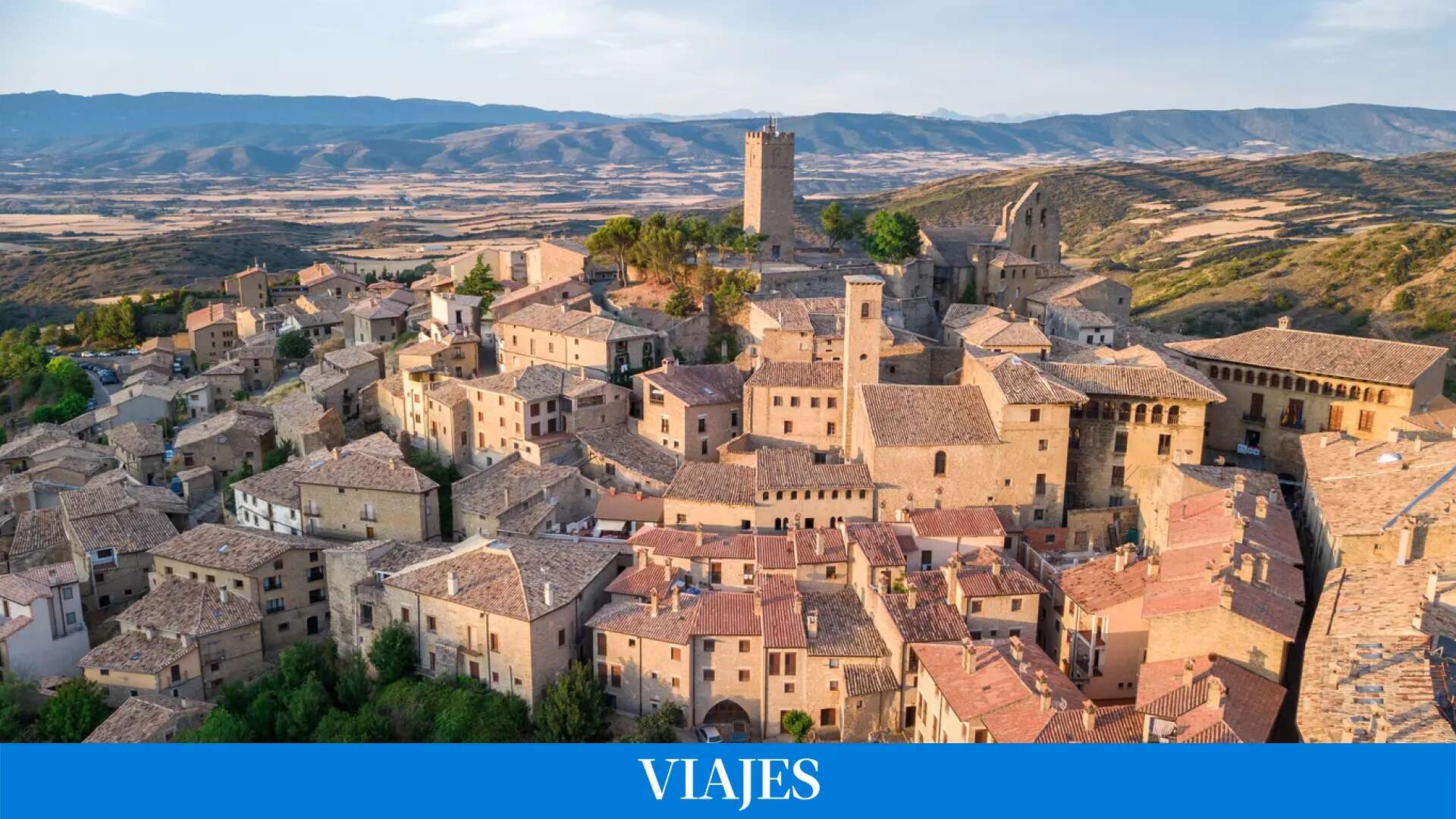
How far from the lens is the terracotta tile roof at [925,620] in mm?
27562

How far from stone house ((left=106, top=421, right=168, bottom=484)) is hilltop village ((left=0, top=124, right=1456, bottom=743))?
0.21 meters

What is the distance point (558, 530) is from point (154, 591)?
12872mm

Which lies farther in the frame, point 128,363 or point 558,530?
point 128,363

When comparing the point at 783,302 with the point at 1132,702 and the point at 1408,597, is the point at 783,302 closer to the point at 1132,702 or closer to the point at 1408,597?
the point at 1132,702

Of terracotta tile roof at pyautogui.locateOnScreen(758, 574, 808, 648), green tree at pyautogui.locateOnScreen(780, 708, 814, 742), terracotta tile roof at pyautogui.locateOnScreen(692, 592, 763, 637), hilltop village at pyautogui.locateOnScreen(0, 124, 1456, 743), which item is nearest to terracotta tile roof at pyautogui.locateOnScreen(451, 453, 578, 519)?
hilltop village at pyautogui.locateOnScreen(0, 124, 1456, 743)

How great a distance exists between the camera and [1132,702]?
27172 millimetres

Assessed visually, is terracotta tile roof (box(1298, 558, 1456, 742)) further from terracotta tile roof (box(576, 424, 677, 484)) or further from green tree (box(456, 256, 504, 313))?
green tree (box(456, 256, 504, 313))

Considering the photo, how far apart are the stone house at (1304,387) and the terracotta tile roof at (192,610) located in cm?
3375

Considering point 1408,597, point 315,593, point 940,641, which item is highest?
point 1408,597

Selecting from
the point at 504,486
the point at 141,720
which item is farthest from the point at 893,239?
the point at 141,720

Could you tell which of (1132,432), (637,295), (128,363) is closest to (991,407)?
(1132,432)

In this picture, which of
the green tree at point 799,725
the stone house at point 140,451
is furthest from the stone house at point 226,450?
the green tree at point 799,725

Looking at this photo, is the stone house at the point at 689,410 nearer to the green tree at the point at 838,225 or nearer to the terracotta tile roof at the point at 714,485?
the terracotta tile roof at the point at 714,485

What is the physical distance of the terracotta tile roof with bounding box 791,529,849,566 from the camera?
31078 millimetres
